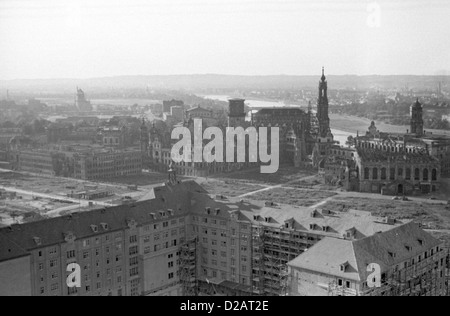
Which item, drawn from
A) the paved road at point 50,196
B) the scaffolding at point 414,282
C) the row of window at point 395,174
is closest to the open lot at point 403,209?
the row of window at point 395,174

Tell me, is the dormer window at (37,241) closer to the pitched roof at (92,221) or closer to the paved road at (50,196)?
the pitched roof at (92,221)

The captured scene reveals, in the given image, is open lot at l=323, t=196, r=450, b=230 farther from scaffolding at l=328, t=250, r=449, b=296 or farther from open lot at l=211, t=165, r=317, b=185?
scaffolding at l=328, t=250, r=449, b=296

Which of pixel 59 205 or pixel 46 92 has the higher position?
pixel 46 92

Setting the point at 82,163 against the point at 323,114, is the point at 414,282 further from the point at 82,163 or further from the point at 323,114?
the point at 323,114

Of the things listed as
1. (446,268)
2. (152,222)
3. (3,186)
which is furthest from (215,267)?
(3,186)
